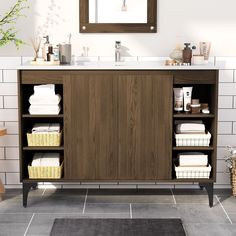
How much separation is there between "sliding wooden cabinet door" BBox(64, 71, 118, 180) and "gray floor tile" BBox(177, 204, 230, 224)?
62 centimetres

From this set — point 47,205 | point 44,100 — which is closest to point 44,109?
point 44,100

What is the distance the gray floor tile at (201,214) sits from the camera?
4473 mm

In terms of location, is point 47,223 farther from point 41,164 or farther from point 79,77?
point 79,77

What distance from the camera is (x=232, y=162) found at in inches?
197

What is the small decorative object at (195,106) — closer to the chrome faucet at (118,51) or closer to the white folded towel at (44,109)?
the chrome faucet at (118,51)

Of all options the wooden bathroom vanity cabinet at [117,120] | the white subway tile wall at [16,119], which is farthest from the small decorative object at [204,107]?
the white subway tile wall at [16,119]

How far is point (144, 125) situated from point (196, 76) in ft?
1.82

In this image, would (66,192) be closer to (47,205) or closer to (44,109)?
(47,205)

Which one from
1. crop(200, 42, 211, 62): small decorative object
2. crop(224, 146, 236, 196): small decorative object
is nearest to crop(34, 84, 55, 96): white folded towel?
crop(200, 42, 211, 62): small decorative object

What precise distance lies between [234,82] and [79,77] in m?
1.39

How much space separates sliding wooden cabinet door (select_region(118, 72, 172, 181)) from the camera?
464cm

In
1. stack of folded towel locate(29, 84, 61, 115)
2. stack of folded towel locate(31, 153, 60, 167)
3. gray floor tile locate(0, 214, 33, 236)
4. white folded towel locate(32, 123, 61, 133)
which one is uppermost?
stack of folded towel locate(29, 84, 61, 115)

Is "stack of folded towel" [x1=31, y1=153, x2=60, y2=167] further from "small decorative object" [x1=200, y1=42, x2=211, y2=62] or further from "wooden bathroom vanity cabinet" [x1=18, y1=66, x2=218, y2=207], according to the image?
"small decorative object" [x1=200, y1=42, x2=211, y2=62]

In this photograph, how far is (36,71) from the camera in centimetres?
466
